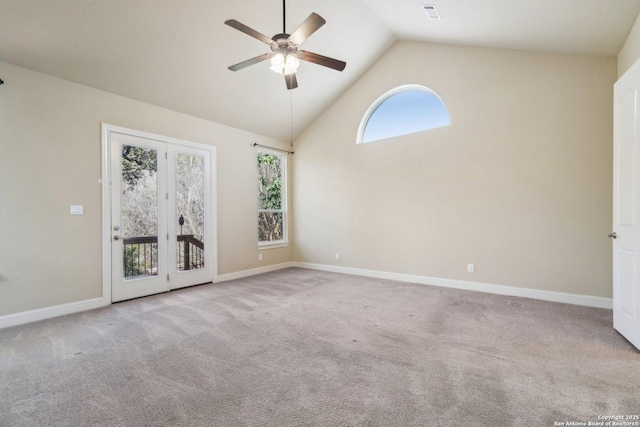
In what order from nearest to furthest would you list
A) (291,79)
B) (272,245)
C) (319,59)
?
(319,59) → (291,79) → (272,245)

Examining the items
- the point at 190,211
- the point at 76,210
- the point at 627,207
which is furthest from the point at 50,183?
the point at 627,207

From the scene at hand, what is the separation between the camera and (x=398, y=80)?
5.26 meters

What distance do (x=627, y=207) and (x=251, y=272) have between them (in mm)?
5452

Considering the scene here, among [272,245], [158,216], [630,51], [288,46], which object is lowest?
[272,245]

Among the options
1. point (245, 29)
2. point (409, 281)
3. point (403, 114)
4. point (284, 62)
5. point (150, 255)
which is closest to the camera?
point (245, 29)

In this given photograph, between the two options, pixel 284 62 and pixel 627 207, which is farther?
pixel 284 62

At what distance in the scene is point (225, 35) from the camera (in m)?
3.78

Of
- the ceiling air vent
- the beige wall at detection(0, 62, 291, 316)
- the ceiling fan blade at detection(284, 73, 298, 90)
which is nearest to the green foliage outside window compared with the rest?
the beige wall at detection(0, 62, 291, 316)

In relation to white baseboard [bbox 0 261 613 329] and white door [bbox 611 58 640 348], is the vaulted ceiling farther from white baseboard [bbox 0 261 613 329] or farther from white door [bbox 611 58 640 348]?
white baseboard [bbox 0 261 613 329]

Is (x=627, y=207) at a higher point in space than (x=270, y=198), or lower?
lower

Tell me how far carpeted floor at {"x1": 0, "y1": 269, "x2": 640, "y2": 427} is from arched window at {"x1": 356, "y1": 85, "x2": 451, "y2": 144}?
9.93 ft

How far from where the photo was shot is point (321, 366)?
7.63 feet

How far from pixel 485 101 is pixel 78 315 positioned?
6.28m

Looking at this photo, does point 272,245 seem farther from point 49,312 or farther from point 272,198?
point 49,312
